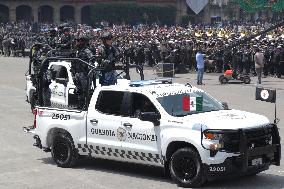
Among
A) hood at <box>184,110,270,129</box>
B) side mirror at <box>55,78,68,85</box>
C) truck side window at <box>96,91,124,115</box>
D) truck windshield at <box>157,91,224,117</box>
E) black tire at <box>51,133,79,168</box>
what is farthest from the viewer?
side mirror at <box>55,78,68,85</box>

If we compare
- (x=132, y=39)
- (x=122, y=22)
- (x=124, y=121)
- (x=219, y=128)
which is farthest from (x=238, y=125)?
(x=122, y=22)

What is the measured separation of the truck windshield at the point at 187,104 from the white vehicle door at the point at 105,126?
838mm

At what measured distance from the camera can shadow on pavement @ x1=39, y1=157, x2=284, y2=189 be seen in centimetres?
1120

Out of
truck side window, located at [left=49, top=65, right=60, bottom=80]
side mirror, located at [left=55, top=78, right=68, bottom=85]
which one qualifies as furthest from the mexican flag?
truck side window, located at [left=49, top=65, right=60, bottom=80]

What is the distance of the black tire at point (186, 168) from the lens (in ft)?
35.3

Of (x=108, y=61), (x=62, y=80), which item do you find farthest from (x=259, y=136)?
(x=62, y=80)

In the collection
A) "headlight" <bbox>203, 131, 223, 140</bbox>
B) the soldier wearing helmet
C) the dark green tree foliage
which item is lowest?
"headlight" <bbox>203, 131, 223, 140</bbox>

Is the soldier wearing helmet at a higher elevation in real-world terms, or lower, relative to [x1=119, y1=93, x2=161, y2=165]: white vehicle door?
higher

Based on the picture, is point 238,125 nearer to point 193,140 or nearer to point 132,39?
point 193,140

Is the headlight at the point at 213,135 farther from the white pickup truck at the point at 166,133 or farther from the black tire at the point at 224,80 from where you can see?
the black tire at the point at 224,80

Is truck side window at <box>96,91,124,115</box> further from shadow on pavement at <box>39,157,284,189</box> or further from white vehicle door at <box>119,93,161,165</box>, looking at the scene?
shadow on pavement at <box>39,157,284,189</box>

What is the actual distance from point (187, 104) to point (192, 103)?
0.31ft

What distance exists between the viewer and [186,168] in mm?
10961

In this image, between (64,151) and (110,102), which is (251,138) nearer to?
(110,102)
